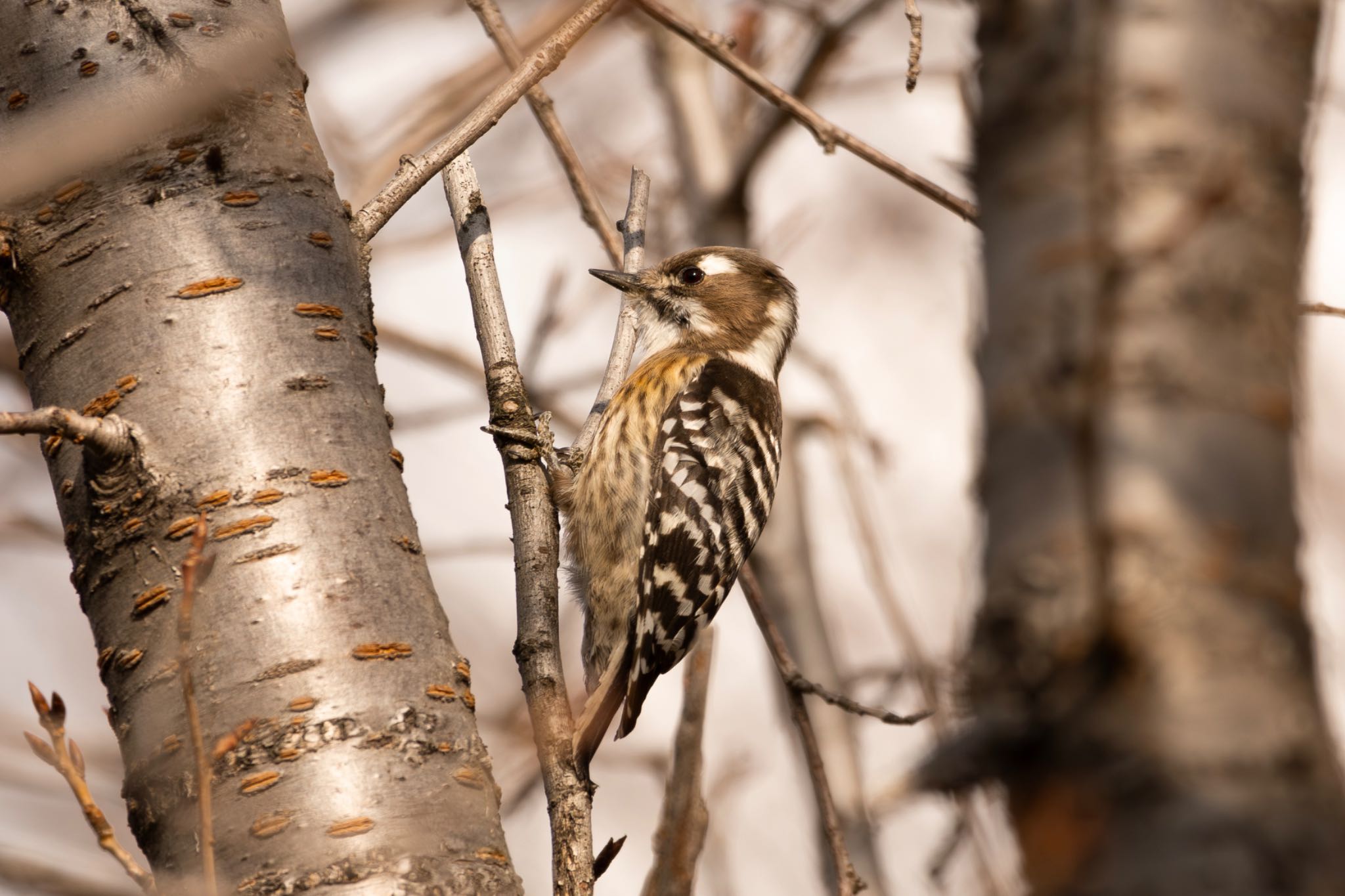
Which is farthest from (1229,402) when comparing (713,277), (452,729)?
(713,277)

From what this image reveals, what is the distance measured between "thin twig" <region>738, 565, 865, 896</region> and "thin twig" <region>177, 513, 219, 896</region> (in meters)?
1.31

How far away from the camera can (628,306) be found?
3.91 metres

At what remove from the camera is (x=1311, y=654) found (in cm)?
106

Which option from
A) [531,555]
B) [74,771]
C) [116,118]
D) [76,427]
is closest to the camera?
[74,771]

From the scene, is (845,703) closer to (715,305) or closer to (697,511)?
(697,511)

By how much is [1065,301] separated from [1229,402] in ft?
0.51

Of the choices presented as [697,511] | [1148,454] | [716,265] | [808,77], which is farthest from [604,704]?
[1148,454]

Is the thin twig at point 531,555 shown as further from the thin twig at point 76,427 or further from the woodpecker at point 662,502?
the thin twig at point 76,427

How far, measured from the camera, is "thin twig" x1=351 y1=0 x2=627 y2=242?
2.71 m

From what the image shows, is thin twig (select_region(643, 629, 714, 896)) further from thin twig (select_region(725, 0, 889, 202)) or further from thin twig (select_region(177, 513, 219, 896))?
thin twig (select_region(725, 0, 889, 202))

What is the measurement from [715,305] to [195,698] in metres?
3.83

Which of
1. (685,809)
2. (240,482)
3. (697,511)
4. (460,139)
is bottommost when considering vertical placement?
(685,809)

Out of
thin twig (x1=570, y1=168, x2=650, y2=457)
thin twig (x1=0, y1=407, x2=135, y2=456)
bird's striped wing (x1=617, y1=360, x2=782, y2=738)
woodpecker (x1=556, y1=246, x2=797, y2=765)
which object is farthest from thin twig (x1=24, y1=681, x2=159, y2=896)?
bird's striped wing (x1=617, y1=360, x2=782, y2=738)

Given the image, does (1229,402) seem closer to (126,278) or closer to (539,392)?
(126,278)
